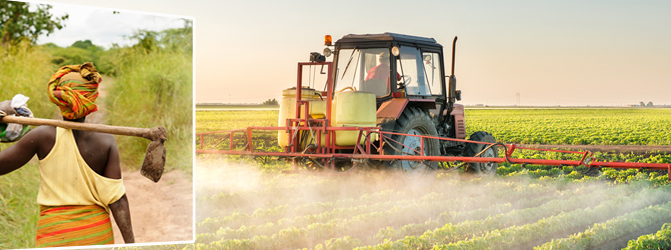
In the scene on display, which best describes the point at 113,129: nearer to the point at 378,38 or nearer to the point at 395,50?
the point at 395,50

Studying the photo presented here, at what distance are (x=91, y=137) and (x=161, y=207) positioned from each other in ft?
20.7

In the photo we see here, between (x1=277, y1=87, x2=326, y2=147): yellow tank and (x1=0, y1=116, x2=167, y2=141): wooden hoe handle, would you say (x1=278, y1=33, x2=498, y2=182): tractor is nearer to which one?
(x1=277, y1=87, x2=326, y2=147): yellow tank

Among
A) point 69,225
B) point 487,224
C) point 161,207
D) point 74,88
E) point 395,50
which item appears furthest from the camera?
point 161,207

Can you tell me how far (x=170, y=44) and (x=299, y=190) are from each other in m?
4.37

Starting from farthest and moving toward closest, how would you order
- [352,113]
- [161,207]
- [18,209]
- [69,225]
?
[161,207] → [352,113] → [18,209] → [69,225]

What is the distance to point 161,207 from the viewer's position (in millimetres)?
7902

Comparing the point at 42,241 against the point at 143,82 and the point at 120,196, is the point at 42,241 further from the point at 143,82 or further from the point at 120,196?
the point at 143,82

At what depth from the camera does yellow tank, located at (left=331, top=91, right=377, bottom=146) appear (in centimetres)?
693

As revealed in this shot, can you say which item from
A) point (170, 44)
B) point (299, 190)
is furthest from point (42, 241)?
point (170, 44)

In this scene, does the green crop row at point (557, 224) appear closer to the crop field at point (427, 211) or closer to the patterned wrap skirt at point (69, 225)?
the crop field at point (427, 211)

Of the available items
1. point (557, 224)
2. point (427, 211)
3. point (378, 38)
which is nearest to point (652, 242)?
point (557, 224)

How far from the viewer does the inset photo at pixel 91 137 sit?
6.34 feet

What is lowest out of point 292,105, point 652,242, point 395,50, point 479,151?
point 652,242

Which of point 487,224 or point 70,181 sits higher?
point 70,181
